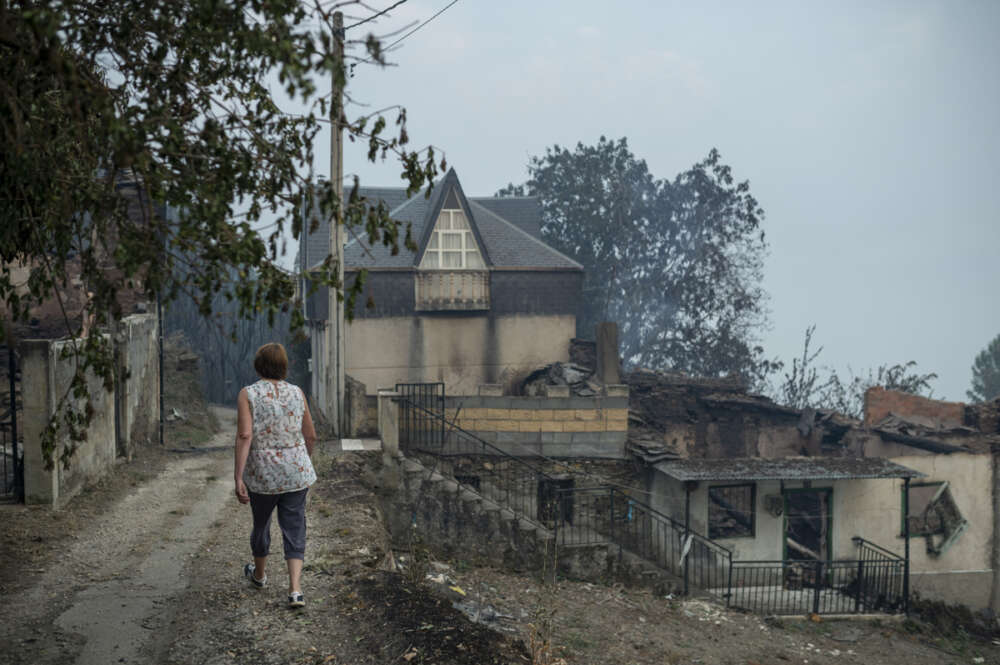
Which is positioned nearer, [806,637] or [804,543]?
[806,637]

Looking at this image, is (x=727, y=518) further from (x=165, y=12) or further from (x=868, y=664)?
(x=165, y=12)

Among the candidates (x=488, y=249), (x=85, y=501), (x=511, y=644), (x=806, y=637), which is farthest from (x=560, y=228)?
(x=511, y=644)

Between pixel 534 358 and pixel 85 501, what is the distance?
1796 centimetres

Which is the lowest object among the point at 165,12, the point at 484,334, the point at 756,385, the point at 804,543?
the point at 804,543

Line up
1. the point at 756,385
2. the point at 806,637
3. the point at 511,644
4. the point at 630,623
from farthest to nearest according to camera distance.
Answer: the point at 756,385 < the point at 806,637 < the point at 630,623 < the point at 511,644

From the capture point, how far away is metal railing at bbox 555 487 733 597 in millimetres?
16453

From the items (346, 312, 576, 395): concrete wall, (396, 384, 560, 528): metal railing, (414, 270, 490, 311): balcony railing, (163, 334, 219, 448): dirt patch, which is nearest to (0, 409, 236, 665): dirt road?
(396, 384, 560, 528): metal railing

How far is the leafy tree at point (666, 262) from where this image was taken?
3588 centimetres

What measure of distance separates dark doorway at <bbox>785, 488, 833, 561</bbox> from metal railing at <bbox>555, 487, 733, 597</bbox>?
2427mm

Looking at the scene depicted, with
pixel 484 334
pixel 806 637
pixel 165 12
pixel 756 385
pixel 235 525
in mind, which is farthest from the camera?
pixel 756 385

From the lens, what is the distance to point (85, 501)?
974 cm

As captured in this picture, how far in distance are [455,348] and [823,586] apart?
41.5 feet

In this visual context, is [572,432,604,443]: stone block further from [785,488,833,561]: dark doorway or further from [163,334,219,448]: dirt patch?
[163,334,219,448]: dirt patch

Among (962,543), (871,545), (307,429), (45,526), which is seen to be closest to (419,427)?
(45,526)
